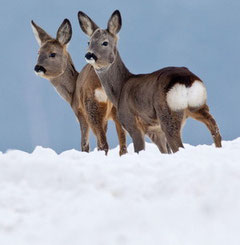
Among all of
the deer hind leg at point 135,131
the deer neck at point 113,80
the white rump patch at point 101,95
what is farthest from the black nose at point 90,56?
the deer hind leg at point 135,131

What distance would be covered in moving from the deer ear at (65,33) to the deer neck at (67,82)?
1.45 feet

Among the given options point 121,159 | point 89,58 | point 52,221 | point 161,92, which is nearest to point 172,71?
point 161,92

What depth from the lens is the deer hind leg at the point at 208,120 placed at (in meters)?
8.12

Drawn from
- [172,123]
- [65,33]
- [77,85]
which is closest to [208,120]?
[172,123]

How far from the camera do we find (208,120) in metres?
8.18

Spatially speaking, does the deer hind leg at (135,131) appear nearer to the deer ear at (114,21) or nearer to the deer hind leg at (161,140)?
the deer hind leg at (161,140)

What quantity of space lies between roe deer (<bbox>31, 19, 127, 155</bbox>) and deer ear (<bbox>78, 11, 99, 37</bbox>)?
857mm

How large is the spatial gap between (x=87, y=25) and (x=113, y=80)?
1.11 m

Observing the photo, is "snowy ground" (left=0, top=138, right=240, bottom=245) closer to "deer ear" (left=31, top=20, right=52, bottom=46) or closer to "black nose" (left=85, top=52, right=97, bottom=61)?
"black nose" (left=85, top=52, right=97, bottom=61)

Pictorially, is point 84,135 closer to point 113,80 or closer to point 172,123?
A: point 113,80

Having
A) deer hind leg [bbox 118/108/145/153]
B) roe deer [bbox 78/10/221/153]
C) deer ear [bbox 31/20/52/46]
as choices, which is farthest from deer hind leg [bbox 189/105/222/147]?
deer ear [bbox 31/20/52/46]

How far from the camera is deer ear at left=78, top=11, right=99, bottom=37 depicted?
9.50m

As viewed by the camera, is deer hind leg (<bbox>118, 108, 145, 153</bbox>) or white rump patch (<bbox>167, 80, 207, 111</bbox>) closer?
white rump patch (<bbox>167, 80, 207, 111</bbox>)

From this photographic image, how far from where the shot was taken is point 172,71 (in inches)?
318
